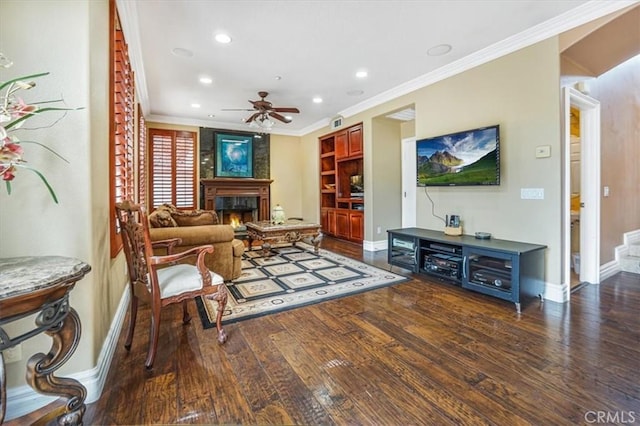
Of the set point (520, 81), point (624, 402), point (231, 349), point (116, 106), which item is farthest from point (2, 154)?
point (520, 81)

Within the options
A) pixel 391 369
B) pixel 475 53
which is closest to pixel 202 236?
pixel 391 369

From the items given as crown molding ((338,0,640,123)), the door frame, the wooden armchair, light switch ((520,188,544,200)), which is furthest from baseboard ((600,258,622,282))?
the wooden armchair

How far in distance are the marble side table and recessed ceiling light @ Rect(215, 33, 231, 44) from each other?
9.32ft

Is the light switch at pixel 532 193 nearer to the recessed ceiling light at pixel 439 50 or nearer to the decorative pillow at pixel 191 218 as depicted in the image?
the recessed ceiling light at pixel 439 50

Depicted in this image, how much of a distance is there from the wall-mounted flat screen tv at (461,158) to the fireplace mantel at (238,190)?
432cm

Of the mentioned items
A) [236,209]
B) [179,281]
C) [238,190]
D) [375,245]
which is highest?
[238,190]

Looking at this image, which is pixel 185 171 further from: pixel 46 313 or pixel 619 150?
pixel 619 150

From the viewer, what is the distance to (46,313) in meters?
1.09

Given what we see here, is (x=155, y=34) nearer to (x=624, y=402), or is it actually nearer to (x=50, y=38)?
(x=50, y=38)

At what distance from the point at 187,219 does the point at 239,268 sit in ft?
3.06

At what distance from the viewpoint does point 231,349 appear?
2115 millimetres

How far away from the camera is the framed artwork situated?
7.14 m

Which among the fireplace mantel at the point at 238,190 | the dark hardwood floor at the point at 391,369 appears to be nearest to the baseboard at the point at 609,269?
the dark hardwood floor at the point at 391,369

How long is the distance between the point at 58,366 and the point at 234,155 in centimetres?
653
